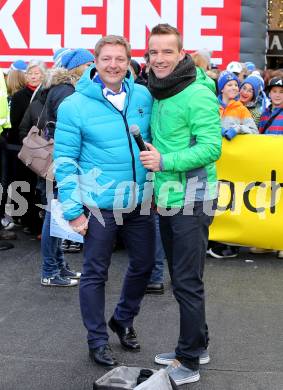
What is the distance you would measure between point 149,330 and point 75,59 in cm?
240

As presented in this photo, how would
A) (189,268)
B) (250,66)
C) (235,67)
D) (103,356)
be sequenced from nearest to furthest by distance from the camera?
(189,268) < (103,356) < (235,67) < (250,66)

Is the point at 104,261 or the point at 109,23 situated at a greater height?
the point at 109,23

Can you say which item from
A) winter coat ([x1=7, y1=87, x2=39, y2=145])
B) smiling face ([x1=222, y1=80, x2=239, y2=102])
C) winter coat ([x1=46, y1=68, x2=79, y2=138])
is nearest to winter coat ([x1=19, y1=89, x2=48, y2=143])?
winter coat ([x1=46, y1=68, x2=79, y2=138])

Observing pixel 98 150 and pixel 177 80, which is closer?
pixel 177 80

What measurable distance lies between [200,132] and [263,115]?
3.66m

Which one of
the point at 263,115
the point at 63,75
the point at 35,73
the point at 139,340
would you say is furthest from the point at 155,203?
the point at 35,73

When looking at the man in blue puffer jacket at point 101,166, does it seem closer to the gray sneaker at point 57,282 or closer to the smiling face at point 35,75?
the gray sneaker at point 57,282

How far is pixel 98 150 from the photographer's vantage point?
14.2ft

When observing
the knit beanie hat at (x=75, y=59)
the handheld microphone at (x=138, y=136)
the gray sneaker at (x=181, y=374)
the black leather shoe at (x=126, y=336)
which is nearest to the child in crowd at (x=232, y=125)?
the knit beanie hat at (x=75, y=59)

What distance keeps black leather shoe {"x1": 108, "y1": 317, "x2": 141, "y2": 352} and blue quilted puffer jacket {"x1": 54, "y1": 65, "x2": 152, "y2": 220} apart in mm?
862

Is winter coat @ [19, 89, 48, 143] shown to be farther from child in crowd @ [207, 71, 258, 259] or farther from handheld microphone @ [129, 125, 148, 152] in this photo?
handheld microphone @ [129, 125, 148, 152]

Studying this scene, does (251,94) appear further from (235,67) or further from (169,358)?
(169,358)

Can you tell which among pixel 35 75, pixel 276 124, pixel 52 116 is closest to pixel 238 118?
pixel 276 124

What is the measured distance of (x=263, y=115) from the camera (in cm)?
752
